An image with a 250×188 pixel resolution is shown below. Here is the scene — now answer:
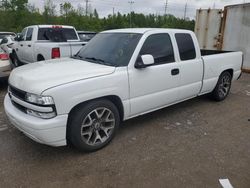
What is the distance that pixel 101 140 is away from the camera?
3.57 metres

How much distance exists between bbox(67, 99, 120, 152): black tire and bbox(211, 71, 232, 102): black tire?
3169mm

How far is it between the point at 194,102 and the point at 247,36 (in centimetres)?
579

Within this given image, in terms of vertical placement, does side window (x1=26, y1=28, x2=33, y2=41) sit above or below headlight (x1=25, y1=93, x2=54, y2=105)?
above

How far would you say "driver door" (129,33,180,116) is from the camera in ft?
12.4

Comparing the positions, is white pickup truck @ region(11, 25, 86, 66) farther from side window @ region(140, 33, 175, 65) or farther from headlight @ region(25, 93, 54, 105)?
headlight @ region(25, 93, 54, 105)

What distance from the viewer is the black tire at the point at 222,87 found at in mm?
5742

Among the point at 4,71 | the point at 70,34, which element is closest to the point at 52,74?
the point at 4,71

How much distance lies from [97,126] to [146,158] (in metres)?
0.84

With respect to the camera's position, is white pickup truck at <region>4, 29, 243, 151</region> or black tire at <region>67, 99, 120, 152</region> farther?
black tire at <region>67, 99, 120, 152</region>

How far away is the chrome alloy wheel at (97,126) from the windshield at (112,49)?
778 millimetres

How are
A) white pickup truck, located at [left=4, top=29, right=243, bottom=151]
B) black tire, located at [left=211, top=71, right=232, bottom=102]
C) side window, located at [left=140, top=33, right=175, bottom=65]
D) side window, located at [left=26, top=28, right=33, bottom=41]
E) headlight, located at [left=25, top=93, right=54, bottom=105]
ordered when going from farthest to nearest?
1. side window, located at [left=26, top=28, right=33, bottom=41]
2. black tire, located at [left=211, top=71, right=232, bottom=102]
3. side window, located at [left=140, top=33, right=175, bottom=65]
4. white pickup truck, located at [left=4, top=29, right=243, bottom=151]
5. headlight, located at [left=25, top=93, right=54, bottom=105]

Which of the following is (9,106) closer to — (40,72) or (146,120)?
(40,72)

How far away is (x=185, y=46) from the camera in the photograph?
4645 mm

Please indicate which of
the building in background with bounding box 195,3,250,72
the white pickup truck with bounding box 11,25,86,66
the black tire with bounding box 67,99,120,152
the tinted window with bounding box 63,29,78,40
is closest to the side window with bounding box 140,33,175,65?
the black tire with bounding box 67,99,120,152
